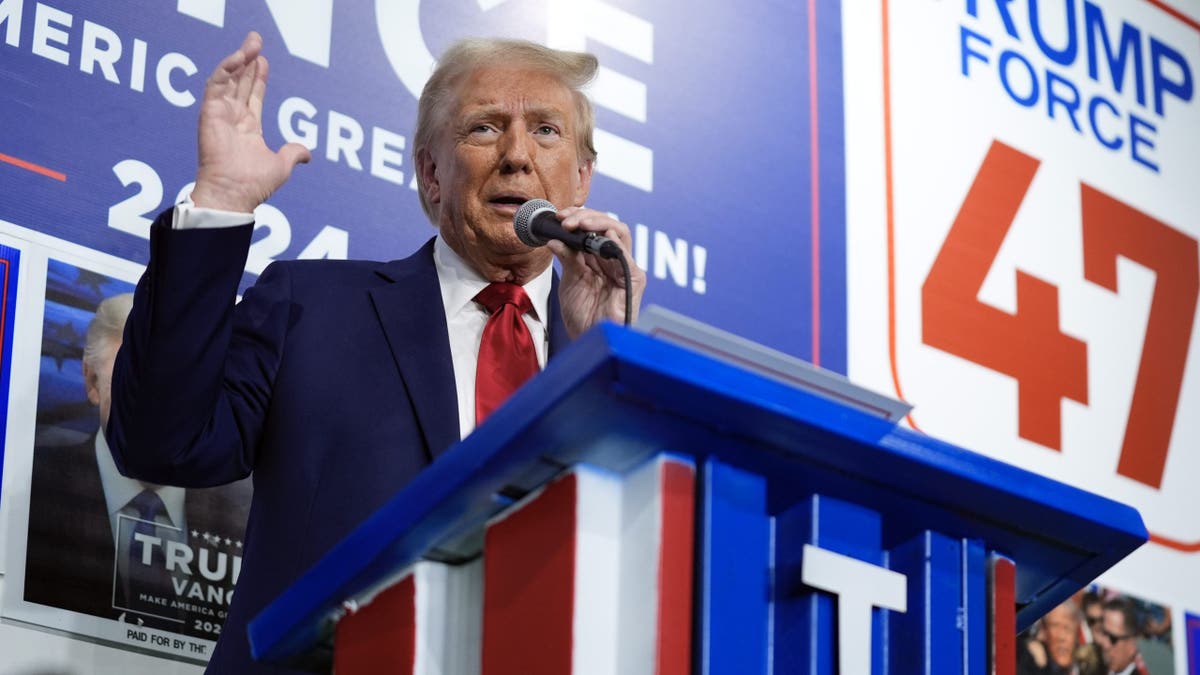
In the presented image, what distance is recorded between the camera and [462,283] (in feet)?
6.56

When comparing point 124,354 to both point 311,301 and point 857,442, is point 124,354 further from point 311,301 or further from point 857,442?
point 857,442

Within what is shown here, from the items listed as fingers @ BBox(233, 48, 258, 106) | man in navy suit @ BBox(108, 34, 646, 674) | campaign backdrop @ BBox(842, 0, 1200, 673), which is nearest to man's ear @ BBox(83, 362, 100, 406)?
man in navy suit @ BBox(108, 34, 646, 674)

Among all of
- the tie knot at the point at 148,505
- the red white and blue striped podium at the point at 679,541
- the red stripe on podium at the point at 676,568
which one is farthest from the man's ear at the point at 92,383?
the red stripe on podium at the point at 676,568

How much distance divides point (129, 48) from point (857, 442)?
1297mm

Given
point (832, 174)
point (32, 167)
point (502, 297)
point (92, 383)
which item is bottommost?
point (92, 383)

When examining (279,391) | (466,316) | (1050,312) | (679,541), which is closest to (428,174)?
(466,316)

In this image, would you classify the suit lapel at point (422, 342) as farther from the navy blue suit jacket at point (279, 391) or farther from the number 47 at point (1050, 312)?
the number 47 at point (1050, 312)

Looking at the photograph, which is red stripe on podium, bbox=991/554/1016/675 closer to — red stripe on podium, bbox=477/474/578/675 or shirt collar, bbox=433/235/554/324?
red stripe on podium, bbox=477/474/578/675

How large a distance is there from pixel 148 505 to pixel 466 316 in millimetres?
421

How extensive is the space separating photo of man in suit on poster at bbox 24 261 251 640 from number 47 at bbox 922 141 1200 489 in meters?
1.38

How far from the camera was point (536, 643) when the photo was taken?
997 mm

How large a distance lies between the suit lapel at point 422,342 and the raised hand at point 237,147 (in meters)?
0.22

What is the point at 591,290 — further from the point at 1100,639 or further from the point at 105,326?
the point at 1100,639

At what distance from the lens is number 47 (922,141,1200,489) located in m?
2.94
